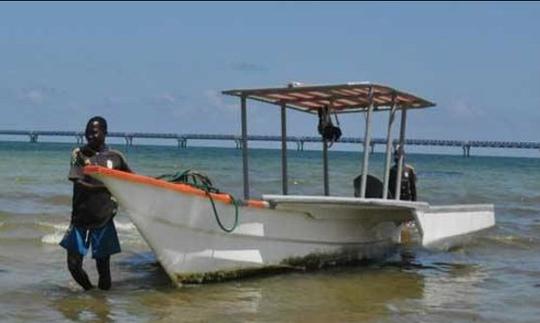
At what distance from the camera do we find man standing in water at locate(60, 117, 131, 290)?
7.30 m

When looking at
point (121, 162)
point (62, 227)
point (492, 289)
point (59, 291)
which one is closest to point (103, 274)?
point (59, 291)

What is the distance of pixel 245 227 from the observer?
835cm

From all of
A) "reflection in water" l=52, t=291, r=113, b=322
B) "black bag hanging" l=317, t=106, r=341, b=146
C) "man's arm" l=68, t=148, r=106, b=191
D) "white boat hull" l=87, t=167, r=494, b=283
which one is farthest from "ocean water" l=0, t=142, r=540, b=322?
"black bag hanging" l=317, t=106, r=341, b=146

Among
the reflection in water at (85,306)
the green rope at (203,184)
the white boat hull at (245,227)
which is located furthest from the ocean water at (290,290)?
the green rope at (203,184)

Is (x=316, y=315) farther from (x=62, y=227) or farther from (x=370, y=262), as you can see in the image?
(x=62, y=227)

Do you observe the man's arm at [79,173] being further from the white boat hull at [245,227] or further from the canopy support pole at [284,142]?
the canopy support pole at [284,142]

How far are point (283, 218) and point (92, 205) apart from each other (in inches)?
90.5

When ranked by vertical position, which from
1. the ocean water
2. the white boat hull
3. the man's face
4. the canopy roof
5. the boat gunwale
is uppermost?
the canopy roof

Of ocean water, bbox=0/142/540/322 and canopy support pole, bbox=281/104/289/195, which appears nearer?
ocean water, bbox=0/142/540/322

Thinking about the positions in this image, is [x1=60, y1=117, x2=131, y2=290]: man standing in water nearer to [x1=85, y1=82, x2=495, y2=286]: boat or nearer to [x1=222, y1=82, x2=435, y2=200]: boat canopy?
[x1=85, y1=82, x2=495, y2=286]: boat

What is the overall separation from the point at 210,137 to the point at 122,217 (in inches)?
4476

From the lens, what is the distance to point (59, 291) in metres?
7.97

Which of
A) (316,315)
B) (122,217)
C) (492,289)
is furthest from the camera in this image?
(122,217)

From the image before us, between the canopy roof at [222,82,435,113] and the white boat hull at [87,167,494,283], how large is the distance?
4.34ft
